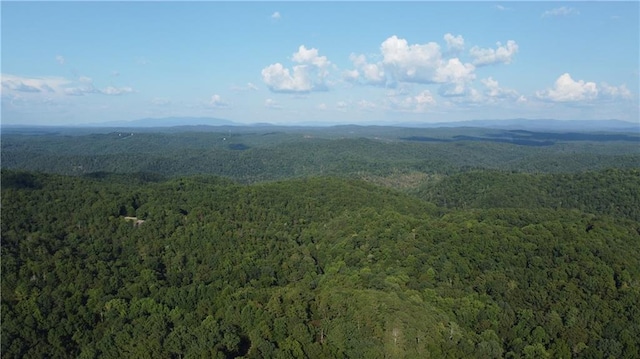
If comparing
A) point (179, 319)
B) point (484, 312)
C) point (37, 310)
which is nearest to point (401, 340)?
point (484, 312)

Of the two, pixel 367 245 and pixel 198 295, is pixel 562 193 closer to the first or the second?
pixel 367 245

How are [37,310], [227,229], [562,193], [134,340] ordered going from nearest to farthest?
[134,340] < [37,310] < [227,229] < [562,193]

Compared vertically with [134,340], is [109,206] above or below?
above

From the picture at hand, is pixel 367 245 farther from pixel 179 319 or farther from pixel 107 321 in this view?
pixel 107 321

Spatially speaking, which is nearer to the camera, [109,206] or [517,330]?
[517,330]

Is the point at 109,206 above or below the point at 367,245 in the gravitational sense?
above

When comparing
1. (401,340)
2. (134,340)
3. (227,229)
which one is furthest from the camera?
(227,229)

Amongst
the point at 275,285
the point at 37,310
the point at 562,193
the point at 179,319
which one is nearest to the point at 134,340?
the point at 179,319
